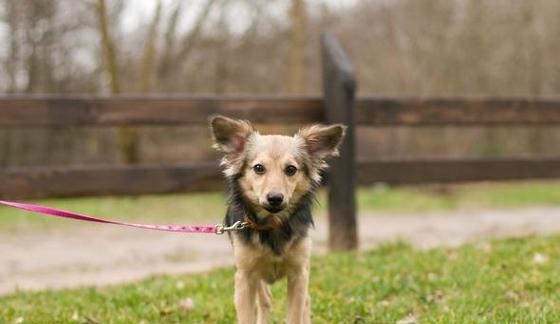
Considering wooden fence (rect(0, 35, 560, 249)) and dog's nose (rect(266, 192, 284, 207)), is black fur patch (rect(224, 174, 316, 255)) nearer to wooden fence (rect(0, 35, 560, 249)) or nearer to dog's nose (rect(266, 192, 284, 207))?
dog's nose (rect(266, 192, 284, 207))

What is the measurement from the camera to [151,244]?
954 centimetres

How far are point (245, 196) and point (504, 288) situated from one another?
235cm

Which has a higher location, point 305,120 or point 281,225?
point 305,120

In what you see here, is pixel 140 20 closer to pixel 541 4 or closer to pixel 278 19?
pixel 278 19

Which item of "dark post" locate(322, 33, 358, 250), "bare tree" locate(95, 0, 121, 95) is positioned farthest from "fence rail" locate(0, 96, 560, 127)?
"bare tree" locate(95, 0, 121, 95)

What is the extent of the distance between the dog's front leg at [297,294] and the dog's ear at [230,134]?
2.81 feet

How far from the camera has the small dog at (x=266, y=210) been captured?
12.7ft

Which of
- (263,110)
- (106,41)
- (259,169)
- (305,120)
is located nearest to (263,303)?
(259,169)

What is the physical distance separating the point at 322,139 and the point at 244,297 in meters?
1.12

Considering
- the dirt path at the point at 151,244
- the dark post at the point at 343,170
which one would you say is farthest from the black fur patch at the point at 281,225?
the dark post at the point at 343,170

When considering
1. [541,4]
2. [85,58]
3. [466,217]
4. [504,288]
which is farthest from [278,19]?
[504,288]

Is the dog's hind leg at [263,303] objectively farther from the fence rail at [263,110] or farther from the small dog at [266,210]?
the fence rail at [263,110]

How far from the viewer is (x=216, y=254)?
8.43 m

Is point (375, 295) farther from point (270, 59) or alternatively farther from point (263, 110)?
point (270, 59)
